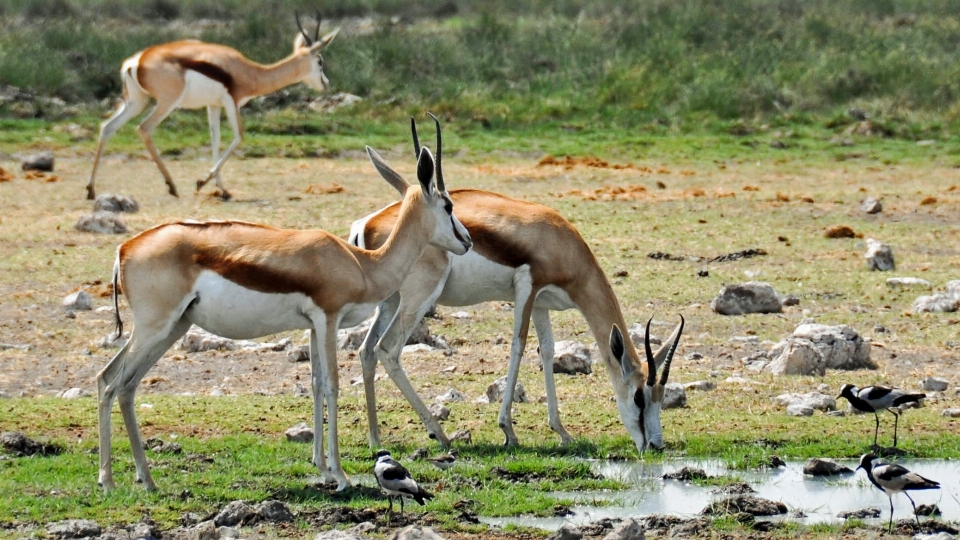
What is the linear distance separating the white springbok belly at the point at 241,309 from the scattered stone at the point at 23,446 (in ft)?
4.49

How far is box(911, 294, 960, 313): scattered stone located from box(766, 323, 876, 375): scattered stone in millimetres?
1983

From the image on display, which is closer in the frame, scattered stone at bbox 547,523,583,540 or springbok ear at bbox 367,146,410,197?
scattered stone at bbox 547,523,583,540

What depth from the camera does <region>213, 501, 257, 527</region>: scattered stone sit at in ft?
21.3

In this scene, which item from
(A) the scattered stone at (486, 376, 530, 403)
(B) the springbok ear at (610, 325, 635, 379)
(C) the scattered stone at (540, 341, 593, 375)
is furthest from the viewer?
(C) the scattered stone at (540, 341, 593, 375)

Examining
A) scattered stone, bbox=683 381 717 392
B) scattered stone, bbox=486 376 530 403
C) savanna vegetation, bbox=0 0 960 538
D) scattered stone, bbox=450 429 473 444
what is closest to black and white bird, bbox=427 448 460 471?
savanna vegetation, bbox=0 0 960 538

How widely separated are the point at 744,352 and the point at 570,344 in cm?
140

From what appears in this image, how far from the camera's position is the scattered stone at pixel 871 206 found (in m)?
17.0

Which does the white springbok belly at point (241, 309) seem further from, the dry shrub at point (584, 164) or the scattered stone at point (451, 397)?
the dry shrub at point (584, 164)

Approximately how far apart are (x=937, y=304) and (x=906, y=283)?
100 centimetres

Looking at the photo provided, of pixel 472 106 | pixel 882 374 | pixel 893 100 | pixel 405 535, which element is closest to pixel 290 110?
pixel 472 106

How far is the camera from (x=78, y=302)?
39.9 ft

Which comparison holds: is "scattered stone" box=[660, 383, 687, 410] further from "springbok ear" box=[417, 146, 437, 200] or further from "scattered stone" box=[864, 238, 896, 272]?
"scattered stone" box=[864, 238, 896, 272]

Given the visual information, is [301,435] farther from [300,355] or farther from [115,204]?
[115,204]

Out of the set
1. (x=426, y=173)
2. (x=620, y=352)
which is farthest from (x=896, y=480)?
(x=426, y=173)
